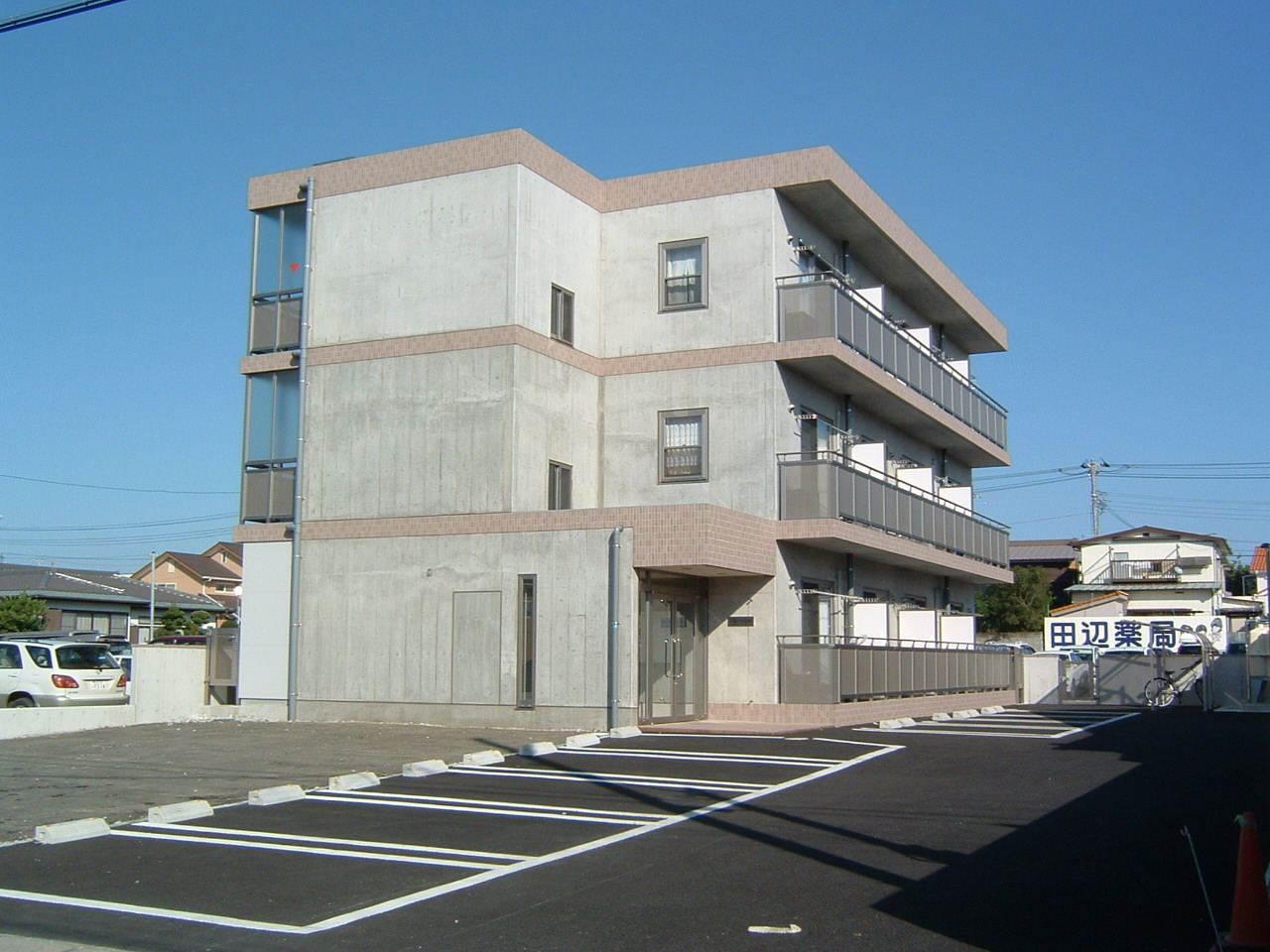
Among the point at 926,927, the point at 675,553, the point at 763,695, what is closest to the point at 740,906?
the point at 926,927

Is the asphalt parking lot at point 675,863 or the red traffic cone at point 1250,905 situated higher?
the red traffic cone at point 1250,905

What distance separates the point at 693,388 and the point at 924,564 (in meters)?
9.02

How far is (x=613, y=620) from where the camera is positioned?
21297 millimetres

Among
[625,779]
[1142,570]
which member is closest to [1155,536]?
[1142,570]

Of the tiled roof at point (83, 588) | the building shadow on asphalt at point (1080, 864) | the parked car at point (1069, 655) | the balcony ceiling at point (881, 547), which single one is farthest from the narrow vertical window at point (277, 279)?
the tiled roof at point (83, 588)

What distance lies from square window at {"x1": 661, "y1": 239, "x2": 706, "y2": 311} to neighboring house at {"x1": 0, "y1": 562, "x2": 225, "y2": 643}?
94.1 ft

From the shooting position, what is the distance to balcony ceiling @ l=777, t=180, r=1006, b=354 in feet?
85.2

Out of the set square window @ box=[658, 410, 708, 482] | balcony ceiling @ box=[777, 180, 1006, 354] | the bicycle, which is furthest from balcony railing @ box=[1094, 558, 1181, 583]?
square window @ box=[658, 410, 708, 482]

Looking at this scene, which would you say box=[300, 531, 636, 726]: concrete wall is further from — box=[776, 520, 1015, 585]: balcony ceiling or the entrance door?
box=[776, 520, 1015, 585]: balcony ceiling

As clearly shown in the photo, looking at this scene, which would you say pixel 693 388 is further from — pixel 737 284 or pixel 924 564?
pixel 924 564

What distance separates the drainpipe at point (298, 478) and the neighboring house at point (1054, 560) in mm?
56880

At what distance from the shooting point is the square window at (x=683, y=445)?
25.1 metres

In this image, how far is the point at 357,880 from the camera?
366 inches

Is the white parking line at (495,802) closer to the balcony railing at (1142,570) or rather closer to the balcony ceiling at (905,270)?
the balcony ceiling at (905,270)
